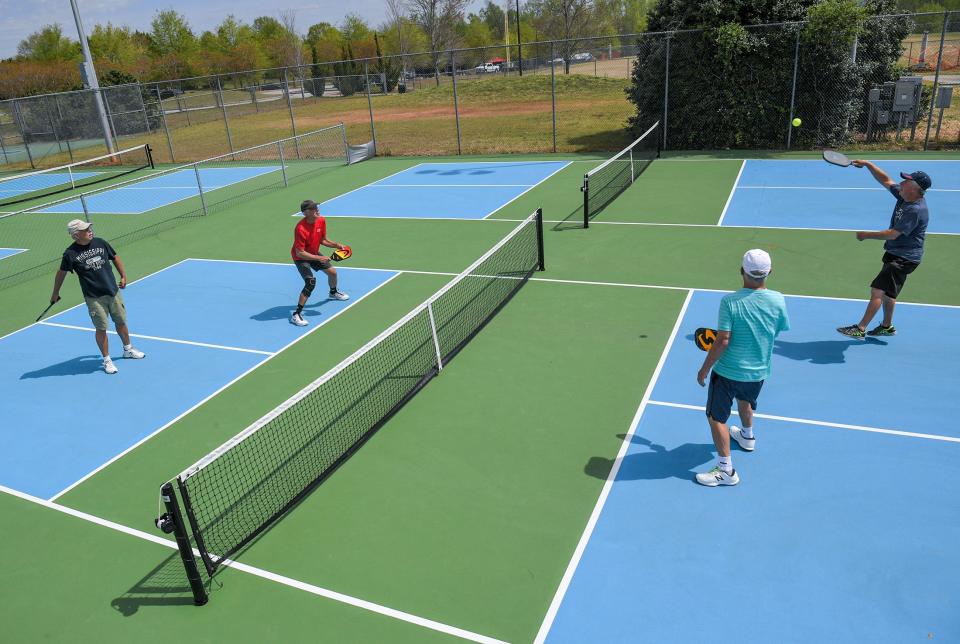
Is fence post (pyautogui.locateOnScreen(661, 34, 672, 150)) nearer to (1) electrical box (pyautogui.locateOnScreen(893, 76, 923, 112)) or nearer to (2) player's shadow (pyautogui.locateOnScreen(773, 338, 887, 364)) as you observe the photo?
(1) electrical box (pyautogui.locateOnScreen(893, 76, 923, 112))

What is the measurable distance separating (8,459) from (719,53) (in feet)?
65.8

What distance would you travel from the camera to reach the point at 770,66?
2016cm

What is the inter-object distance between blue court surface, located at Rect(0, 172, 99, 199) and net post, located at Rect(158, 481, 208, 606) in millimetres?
23836

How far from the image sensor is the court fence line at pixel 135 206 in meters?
15.7

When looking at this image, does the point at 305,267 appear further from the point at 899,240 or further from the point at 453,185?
the point at 453,185

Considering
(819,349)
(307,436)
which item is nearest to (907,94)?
(819,349)

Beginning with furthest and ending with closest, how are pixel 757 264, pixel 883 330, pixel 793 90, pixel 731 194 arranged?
pixel 793 90 → pixel 731 194 → pixel 883 330 → pixel 757 264

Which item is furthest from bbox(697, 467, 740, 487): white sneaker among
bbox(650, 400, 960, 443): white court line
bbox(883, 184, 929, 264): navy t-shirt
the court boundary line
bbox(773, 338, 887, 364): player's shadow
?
the court boundary line

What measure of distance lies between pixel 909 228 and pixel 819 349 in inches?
69.7

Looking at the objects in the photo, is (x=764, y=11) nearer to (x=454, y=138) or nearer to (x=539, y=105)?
(x=454, y=138)

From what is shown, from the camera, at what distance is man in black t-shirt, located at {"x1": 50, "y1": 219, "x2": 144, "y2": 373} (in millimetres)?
8883

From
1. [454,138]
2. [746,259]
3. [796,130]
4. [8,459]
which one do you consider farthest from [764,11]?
[8,459]

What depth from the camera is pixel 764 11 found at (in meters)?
20.0

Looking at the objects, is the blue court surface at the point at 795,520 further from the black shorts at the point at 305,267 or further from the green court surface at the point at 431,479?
the black shorts at the point at 305,267
